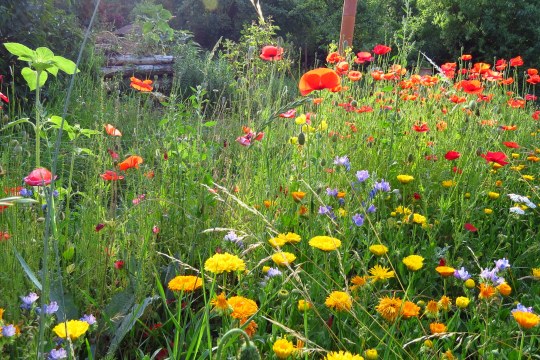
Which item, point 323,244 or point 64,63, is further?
point 323,244

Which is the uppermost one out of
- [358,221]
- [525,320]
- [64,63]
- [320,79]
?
[64,63]

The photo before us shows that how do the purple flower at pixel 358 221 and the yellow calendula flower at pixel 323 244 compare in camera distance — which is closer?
the yellow calendula flower at pixel 323 244

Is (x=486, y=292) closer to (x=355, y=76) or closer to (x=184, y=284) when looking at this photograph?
(x=184, y=284)

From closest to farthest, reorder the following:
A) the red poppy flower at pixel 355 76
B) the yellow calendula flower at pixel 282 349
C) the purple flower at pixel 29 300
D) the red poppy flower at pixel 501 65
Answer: the yellow calendula flower at pixel 282 349 < the purple flower at pixel 29 300 < the red poppy flower at pixel 355 76 < the red poppy flower at pixel 501 65

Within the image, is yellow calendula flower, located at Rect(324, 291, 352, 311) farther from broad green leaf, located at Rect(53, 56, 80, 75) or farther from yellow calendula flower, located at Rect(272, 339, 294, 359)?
broad green leaf, located at Rect(53, 56, 80, 75)

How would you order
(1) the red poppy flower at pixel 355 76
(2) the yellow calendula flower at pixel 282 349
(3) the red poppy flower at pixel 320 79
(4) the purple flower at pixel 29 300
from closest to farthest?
1. (2) the yellow calendula flower at pixel 282 349
2. (4) the purple flower at pixel 29 300
3. (3) the red poppy flower at pixel 320 79
4. (1) the red poppy flower at pixel 355 76

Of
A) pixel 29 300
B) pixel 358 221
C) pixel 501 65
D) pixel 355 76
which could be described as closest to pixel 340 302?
pixel 358 221

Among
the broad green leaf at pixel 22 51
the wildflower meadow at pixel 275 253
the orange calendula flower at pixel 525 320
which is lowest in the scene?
the wildflower meadow at pixel 275 253

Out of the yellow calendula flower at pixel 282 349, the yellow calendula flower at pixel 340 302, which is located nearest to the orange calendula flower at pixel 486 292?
the yellow calendula flower at pixel 340 302

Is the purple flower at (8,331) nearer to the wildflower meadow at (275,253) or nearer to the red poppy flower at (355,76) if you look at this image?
the wildflower meadow at (275,253)

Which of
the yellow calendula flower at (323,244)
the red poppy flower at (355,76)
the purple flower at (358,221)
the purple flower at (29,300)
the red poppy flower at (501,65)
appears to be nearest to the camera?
the purple flower at (29,300)

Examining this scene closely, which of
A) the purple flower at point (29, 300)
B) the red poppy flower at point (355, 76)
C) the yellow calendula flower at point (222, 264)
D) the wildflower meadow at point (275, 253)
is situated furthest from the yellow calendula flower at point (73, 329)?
the red poppy flower at point (355, 76)

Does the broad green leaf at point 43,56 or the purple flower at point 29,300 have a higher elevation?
the broad green leaf at point 43,56

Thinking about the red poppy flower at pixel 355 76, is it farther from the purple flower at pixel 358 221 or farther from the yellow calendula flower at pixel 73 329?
the yellow calendula flower at pixel 73 329
